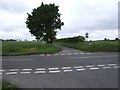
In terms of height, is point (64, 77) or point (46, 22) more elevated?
point (46, 22)

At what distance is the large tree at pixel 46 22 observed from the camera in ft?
237

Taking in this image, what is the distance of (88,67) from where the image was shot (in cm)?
2378

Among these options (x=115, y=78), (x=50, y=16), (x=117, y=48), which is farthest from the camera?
(x=50, y=16)

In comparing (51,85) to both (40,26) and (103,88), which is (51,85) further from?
(40,26)

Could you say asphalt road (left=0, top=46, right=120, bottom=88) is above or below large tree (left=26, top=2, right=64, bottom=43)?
below

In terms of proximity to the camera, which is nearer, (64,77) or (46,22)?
(64,77)

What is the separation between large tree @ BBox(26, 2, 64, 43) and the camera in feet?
237

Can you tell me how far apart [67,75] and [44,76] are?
145 centimetres

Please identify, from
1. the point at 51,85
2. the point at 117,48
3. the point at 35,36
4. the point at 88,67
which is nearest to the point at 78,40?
the point at 117,48

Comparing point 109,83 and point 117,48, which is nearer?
point 109,83

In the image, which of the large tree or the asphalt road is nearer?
the asphalt road

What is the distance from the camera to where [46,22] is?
72438 millimetres

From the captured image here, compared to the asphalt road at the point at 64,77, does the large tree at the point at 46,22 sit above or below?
above

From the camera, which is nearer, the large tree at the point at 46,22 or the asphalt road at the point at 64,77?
the asphalt road at the point at 64,77
